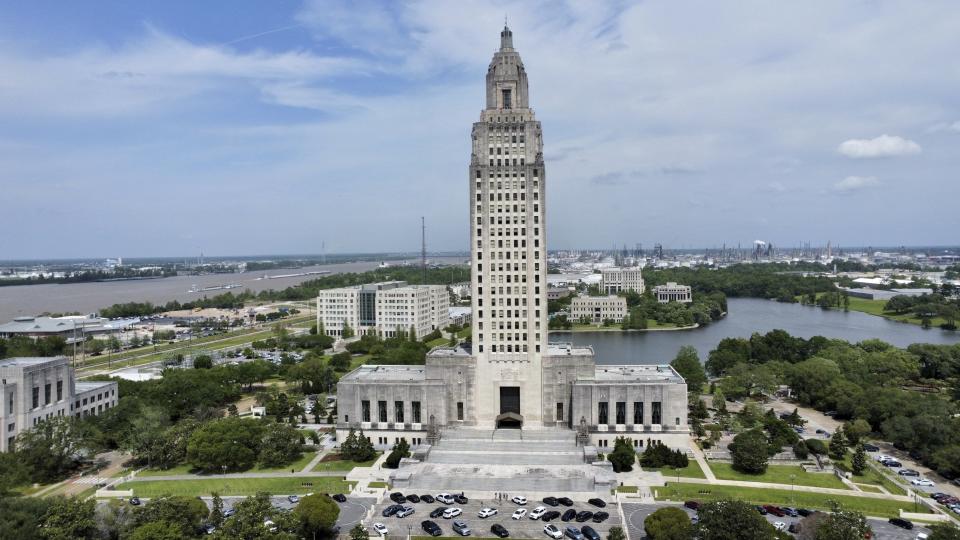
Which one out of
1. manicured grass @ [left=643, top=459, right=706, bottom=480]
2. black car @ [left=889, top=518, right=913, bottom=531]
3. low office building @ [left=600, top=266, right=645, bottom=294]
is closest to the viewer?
black car @ [left=889, top=518, right=913, bottom=531]

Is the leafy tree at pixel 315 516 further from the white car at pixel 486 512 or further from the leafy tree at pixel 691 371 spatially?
the leafy tree at pixel 691 371

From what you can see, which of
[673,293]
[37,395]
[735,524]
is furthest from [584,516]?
[673,293]

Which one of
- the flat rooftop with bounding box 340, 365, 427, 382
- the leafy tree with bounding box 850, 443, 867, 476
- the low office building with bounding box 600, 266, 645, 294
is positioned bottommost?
the leafy tree with bounding box 850, 443, 867, 476

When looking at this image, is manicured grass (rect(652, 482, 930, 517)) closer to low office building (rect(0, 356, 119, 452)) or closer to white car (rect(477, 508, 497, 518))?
white car (rect(477, 508, 497, 518))

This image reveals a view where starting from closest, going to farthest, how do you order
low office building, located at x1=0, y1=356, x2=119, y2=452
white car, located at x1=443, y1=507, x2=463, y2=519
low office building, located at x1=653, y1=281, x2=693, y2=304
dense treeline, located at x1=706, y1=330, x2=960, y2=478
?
white car, located at x1=443, y1=507, x2=463, y2=519
dense treeline, located at x1=706, y1=330, x2=960, y2=478
low office building, located at x1=0, y1=356, x2=119, y2=452
low office building, located at x1=653, y1=281, x2=693, y2=304

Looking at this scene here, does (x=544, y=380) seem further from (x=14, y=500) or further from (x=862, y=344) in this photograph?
(x=862, y=344)

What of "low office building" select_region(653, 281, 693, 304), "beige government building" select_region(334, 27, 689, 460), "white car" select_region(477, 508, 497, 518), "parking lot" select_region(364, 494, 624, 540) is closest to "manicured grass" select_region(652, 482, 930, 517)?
"parking lot" select_region(364, 494, 624, 540)

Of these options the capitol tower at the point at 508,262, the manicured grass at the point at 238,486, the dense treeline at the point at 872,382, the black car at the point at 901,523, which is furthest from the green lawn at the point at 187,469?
the dense treeline at the point at 872,382
